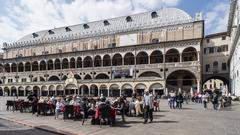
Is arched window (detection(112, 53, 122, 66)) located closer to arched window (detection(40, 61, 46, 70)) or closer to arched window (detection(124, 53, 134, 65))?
arched window (detection(124, 53, 134, 65))

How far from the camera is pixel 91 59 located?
62.0 m

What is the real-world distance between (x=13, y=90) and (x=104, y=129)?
63160mm

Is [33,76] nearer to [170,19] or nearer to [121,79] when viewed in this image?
[121,79]

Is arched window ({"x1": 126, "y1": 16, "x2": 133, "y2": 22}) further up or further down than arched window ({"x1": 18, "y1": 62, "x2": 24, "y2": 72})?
further up

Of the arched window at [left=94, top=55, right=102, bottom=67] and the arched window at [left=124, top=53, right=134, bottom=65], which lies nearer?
the arched window at [left=124, top=53, right=134, bottom=65]

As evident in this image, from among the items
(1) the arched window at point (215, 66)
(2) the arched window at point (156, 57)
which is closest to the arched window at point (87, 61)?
(2) the arched window at point (156, 57)

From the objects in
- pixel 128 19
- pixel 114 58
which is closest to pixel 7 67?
pixel 114 58

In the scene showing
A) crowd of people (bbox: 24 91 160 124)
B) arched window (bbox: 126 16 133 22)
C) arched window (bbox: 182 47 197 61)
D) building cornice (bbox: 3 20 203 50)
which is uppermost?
arched window (bbox: 126 16 133 22)

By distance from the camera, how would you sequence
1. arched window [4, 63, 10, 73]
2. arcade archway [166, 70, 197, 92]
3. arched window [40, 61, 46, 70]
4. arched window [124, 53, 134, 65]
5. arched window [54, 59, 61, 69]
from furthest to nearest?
arched window [4, 63, 10, 73] → arched window [40, 61, 46, 70] → arched window [54, 59, 61, 69] → arched window [124, 53, 134, 65] → arcade archway [166, 70, 197, 92]

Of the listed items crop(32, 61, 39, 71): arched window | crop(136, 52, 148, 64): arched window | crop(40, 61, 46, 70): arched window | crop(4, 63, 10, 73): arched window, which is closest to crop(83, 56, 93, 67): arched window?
crop(136, 52, 148, 64): arched window

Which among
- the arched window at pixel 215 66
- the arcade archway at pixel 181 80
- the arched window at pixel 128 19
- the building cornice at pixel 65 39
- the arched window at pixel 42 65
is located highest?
the arched window at pixel 128 19

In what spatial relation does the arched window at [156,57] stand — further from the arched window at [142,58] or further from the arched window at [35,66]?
the arched window at [35,66]

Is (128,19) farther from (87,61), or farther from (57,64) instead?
(57,64)

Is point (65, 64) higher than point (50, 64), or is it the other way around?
point (50, 64)
